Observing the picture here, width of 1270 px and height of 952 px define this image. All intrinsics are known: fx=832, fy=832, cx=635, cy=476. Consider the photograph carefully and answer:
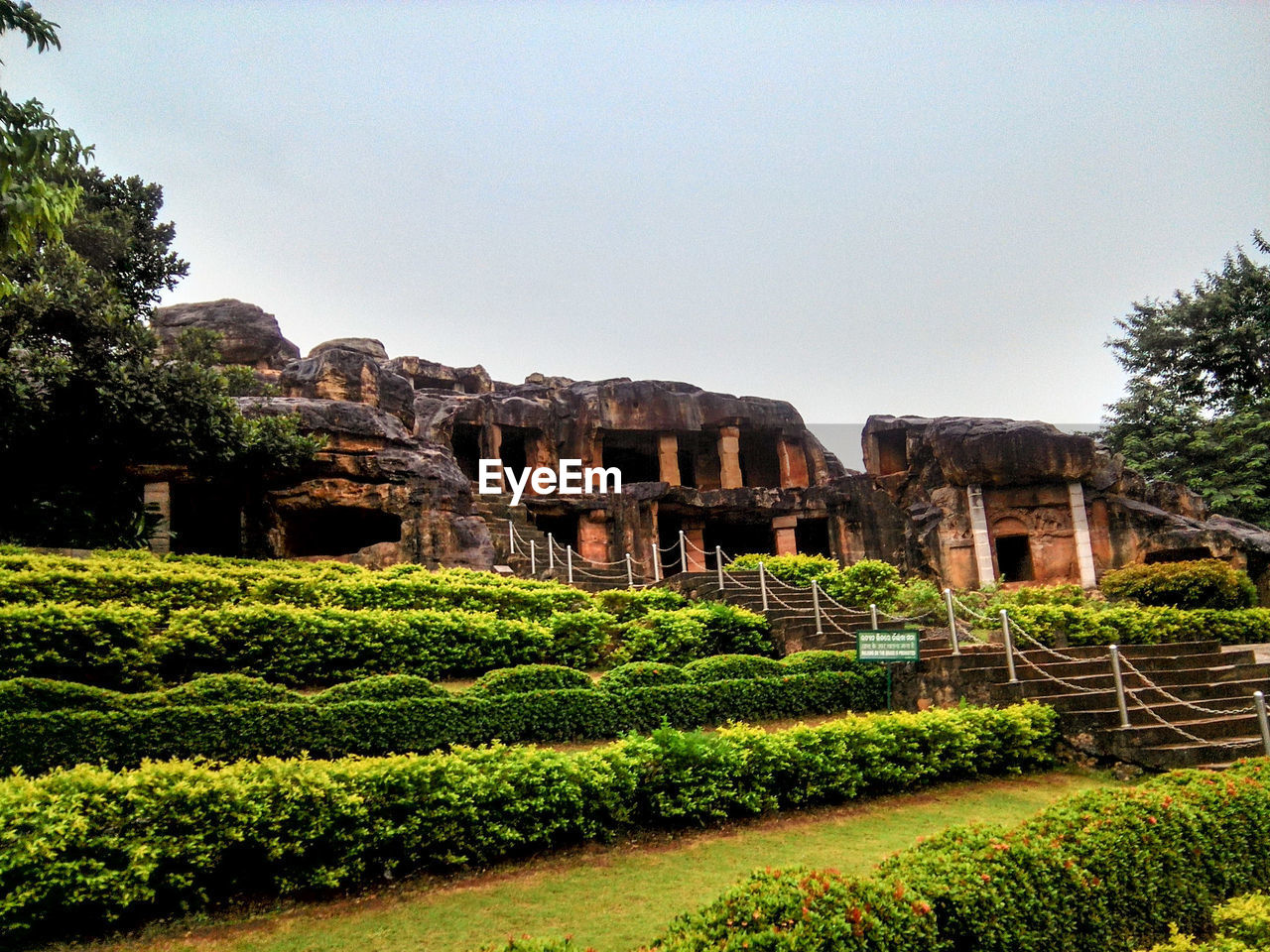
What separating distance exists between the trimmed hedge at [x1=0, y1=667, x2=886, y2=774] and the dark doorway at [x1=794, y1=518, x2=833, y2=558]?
67.2ft

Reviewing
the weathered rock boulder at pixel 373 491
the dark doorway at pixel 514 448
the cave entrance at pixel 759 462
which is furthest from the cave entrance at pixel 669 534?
the weathered rock boulder at pixel 373 491

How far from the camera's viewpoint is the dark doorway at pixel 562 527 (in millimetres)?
27953

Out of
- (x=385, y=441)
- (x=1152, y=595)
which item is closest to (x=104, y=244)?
(x=385, y=441)

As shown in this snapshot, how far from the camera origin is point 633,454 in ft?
116

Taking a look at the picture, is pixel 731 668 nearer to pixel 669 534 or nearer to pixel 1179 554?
pixel 669 534

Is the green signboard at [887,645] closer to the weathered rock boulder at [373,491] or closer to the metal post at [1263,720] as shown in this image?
the metal post at [1263,720]

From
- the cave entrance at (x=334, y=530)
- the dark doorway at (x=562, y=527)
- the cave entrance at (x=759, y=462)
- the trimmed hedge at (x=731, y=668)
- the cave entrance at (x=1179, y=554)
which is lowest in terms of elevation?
the trimmed hedge at (x=731, y=668)

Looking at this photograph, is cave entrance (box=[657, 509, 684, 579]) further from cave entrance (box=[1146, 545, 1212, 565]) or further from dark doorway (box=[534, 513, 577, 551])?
cave entrance (box=[1146, 545, 1212, 565])

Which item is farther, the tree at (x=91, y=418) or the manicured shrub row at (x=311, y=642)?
the tree at (x=91, y=418)

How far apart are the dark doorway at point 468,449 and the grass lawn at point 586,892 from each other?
80.1 feet

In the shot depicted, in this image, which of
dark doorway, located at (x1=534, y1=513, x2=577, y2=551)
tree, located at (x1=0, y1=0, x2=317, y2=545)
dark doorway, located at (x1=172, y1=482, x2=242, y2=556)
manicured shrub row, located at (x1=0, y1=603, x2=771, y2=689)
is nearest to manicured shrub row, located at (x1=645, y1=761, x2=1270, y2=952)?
manicured shrub row, located at (x1=0, y1=603, x2=771, y2=689)

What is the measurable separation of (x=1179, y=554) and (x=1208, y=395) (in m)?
10.5

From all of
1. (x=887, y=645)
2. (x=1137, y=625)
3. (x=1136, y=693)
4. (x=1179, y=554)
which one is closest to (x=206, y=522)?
(x=887, y=645)

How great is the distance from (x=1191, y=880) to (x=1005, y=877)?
1.83m
